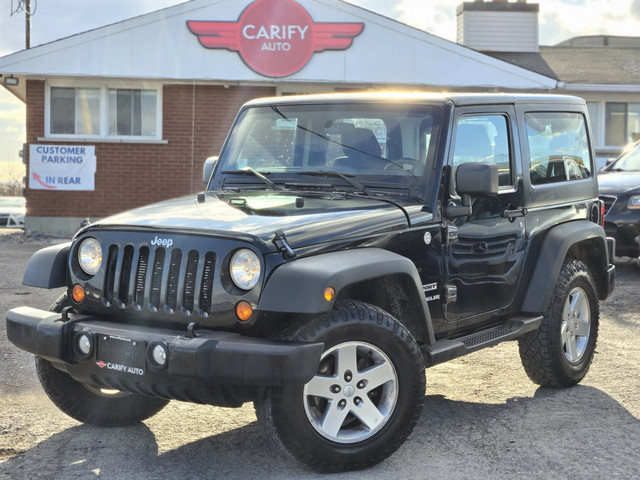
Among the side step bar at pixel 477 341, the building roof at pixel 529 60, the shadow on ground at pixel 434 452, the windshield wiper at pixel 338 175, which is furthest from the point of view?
the building roof at pixel 529 60

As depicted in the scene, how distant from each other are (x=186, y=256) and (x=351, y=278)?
759 mm

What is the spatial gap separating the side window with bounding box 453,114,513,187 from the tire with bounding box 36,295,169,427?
2.21m

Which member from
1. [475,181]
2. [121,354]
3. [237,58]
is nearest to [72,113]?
[237,58]

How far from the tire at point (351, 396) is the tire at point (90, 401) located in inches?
50.3

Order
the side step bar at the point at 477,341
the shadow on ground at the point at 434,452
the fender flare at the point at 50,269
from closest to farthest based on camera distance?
the shadow on ground at the point at 434,452, the fender flare at the point at 50,269, the side step bar at the point at 477,341

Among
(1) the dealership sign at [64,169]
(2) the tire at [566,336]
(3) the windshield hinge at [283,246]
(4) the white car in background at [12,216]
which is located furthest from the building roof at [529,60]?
(3) the windshield hinge at [283,246]

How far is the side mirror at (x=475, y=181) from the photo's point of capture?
4.95 meters

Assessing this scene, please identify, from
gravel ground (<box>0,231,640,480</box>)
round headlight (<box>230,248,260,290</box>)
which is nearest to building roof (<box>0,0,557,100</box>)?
gravel ground (<box>0,231,640,480</box>)

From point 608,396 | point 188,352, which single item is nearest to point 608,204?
point 608,396

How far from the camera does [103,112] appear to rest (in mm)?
18172

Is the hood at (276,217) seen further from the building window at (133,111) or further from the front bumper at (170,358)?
the building window at (133,111)

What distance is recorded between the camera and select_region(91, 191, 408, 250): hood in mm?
4266

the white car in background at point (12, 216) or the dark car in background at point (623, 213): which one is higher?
the dark car in background at point (623, 213)

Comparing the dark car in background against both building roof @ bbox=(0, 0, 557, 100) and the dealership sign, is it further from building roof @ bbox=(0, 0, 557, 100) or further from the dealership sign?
the dealership sign
